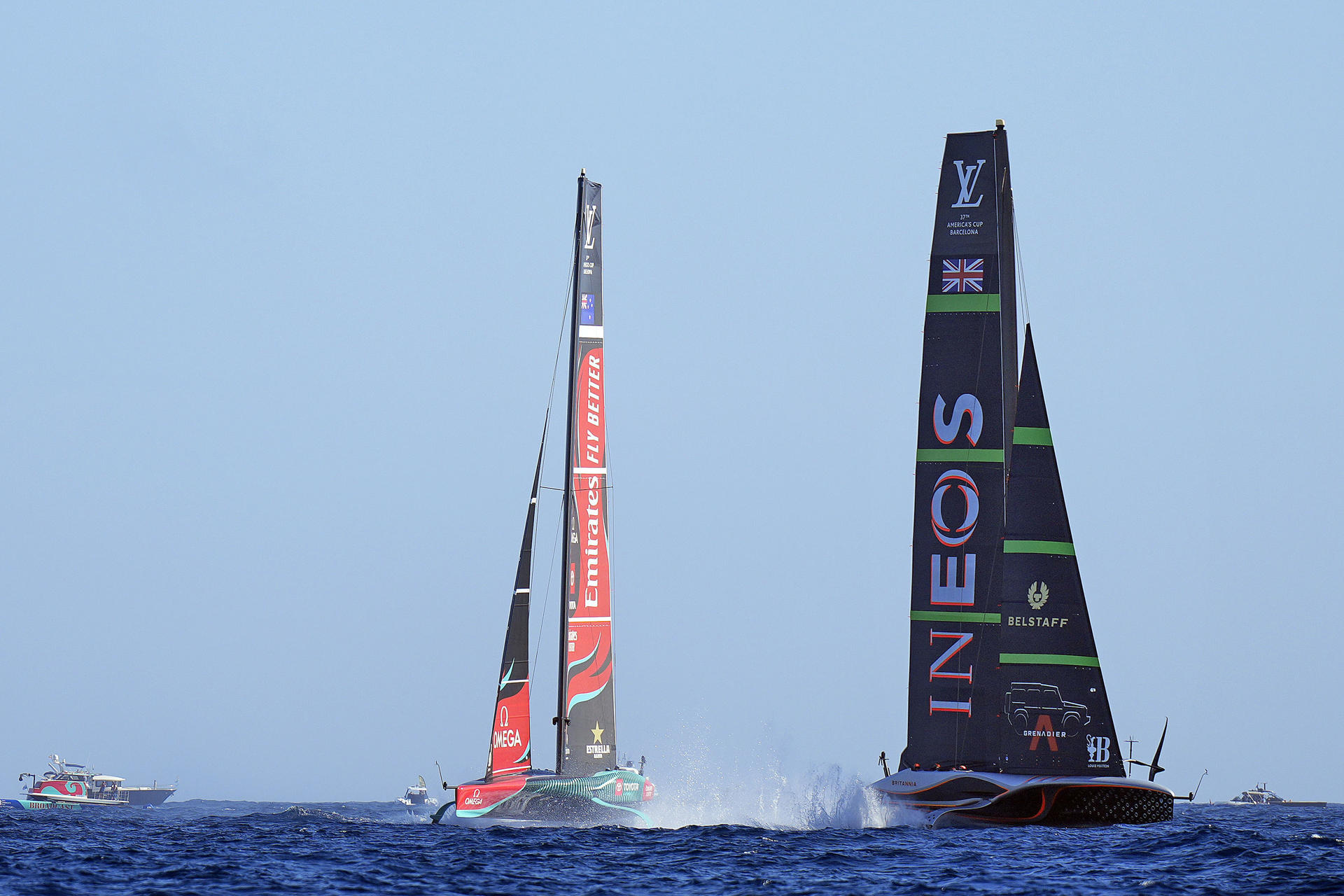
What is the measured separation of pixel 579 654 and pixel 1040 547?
1022 centimetres

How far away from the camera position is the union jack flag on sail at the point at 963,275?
110 feet

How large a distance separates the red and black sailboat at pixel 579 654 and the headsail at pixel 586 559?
2 centimetres

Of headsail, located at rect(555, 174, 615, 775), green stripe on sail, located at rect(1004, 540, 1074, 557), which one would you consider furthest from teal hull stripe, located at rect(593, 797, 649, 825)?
green stripe on sail, located at rect(1004, 540, 1074, 557)

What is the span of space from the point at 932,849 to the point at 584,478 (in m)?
11.8

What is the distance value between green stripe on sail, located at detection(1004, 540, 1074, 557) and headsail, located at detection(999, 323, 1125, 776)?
1cm

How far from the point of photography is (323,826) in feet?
132

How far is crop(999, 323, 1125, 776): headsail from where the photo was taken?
2997cm

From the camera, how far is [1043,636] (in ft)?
100

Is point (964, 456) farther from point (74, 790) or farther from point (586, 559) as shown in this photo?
point (74, 790)

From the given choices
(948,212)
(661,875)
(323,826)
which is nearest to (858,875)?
(661,875)

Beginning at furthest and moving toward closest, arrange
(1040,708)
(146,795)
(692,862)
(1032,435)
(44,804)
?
(146,795), (44,804), (1032,435), (1040,708), (692,862)

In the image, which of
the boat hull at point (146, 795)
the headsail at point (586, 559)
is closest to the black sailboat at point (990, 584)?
the headsail at point (586, 559)

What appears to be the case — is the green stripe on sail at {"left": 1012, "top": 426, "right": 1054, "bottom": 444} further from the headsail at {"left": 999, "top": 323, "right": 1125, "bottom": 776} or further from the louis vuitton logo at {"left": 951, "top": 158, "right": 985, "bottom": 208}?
the louis vuitton logo at {"left": 951, "top": 158, "right": 985, "bottom": 208}

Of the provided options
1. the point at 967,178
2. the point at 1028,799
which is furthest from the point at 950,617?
the point at 967,178
